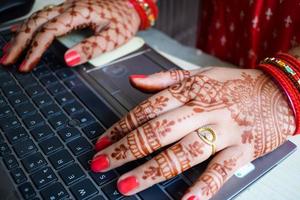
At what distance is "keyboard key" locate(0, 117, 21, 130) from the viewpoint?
1.46 ft

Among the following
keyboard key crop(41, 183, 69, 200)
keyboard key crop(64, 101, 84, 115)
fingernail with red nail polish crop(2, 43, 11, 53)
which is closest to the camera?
keyboard key crop(41, 183, 69, 200)

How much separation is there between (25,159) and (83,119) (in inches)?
3.4

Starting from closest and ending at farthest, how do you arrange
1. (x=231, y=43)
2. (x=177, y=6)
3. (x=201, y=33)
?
(x=231, y=43)
(x=201, y=33)
(x=177, y=6)

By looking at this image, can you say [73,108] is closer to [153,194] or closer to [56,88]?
[56,88]

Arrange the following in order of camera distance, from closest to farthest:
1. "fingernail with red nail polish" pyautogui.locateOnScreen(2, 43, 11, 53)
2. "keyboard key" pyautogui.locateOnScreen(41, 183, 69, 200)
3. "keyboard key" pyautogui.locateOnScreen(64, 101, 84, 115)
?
"keyboard key" pyautogui.locateOnScreen(41, 183, 69, 200)
"keyboard key" pyautogui.locateOnScreen(64, 101, 84, 115)
"fingernail with red nail polish" pyautogui.locateOnScreen(2, 43, 11, 53)

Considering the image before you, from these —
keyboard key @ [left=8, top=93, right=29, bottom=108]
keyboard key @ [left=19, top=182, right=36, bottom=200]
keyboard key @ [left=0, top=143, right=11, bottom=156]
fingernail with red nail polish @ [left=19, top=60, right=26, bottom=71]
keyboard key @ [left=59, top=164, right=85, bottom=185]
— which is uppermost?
fingernail with red nail polish @ [left=19, top=60, right=26, bottom=71]

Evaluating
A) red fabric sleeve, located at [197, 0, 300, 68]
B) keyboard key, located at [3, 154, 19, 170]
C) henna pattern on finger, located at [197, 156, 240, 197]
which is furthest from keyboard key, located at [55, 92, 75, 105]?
red fabric sleeve, located at [197, 0, 300, 68]

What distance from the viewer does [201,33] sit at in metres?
0.92

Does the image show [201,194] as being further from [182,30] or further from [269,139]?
[182,30]

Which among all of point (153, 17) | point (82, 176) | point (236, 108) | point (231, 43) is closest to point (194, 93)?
point (236, 108)

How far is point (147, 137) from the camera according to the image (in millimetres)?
391

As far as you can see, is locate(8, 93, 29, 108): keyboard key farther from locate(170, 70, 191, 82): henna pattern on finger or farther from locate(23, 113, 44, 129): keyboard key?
locate(170, 70, 191, 82): henna pattern on finger

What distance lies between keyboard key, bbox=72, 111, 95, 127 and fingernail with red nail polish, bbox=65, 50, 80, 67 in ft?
0.34

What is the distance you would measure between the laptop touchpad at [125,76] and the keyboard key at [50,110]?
7 cm
